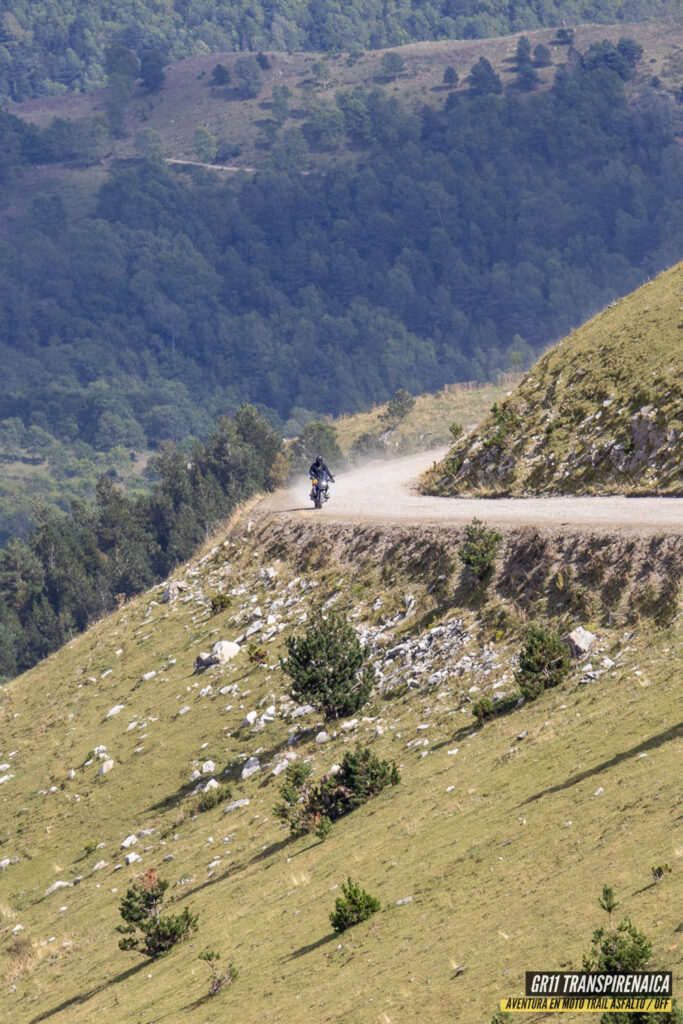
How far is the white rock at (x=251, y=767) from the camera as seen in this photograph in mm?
34031

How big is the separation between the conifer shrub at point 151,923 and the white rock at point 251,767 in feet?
25.2

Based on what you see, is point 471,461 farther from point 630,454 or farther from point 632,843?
point 632,843

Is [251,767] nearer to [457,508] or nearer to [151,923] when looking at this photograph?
[151,923]

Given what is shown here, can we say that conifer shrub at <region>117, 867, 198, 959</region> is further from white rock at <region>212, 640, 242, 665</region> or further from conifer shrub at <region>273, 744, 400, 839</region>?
white rock at <region>212, 640, 242, 665</region>

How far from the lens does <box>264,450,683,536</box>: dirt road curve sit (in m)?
33.1

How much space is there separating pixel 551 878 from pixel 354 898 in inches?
139

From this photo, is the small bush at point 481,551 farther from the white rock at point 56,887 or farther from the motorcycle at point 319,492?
the motorcycle at point 319,492

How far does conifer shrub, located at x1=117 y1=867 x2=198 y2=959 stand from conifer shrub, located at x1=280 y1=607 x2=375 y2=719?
8.43 m

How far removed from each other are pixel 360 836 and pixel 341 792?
99.7 inches

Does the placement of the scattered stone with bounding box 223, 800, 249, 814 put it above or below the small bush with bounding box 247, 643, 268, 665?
below

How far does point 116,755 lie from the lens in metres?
40.1

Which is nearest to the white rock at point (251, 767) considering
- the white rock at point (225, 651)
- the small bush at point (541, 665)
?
the white rock at point (225, 651)

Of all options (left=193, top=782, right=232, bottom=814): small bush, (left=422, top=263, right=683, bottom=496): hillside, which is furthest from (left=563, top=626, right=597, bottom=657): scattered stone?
(left=193, top=782, right=232, bottom=814): small bush

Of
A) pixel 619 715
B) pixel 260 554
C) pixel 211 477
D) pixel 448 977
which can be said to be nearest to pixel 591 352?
pixel 260 554
